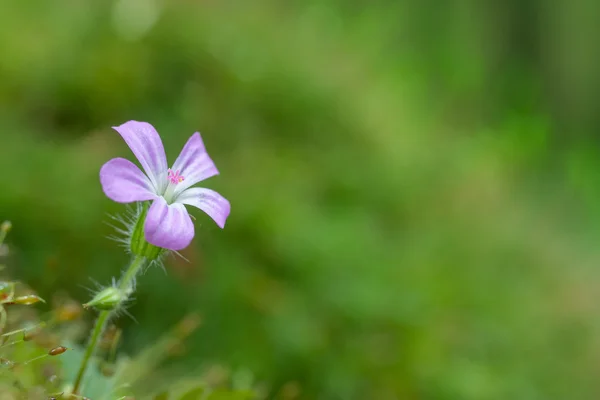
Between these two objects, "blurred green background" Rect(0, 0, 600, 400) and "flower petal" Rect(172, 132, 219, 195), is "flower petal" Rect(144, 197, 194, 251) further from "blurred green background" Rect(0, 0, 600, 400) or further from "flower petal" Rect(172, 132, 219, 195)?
"blurred green background" Rect(0, 0, 600, 400)

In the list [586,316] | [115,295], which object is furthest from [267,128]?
[115,295]

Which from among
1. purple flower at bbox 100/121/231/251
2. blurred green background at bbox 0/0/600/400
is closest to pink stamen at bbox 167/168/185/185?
purple flower at bbox 100/121/231/251

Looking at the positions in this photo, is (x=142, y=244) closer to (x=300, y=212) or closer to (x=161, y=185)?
(x=161, y=185)

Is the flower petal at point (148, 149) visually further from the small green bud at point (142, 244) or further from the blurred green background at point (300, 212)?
the blurred green background at point (300, 212)

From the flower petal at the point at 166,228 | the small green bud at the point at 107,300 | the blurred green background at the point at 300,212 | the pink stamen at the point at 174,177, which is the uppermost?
the blurred green background at the point at 300,212

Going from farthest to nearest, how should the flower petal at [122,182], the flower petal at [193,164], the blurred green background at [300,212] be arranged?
the blurred green background at [300,212]
the flower petal at [193,164]
the flower petal at [122,182]

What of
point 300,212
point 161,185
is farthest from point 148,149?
point 300,212

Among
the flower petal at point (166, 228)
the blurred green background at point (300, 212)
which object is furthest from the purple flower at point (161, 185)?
the blurred green background at point (300, 212)
